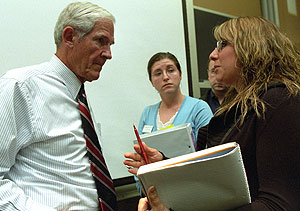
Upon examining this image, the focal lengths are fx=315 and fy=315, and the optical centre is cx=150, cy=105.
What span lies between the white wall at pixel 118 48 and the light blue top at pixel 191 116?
25cm

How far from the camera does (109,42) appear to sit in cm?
165

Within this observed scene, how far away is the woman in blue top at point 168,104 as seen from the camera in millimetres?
2227

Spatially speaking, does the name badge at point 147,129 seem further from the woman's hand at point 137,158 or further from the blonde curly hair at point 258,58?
the blonde curly hair at point 258,58

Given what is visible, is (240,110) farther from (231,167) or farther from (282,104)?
(231,167)

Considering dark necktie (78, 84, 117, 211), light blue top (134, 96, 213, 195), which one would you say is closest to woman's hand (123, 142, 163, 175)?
dark necktie (78, 84, 117, 211)

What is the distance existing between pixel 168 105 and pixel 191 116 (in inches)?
10.3

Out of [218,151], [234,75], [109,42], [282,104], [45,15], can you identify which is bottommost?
[218,151]

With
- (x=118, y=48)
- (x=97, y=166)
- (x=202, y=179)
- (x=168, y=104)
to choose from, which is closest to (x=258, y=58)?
(x=202, y=179)

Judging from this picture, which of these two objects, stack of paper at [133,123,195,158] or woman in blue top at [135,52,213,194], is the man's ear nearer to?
stack of paper at [133,123,195,158]

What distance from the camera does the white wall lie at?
6.50ft

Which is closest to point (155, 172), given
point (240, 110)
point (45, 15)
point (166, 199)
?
point (166, 199)

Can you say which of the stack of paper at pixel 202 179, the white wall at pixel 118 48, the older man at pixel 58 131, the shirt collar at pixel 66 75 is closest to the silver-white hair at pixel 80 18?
the older man at pixel 58 131

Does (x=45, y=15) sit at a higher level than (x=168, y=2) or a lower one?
lower

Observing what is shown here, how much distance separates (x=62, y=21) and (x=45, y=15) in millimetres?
669
